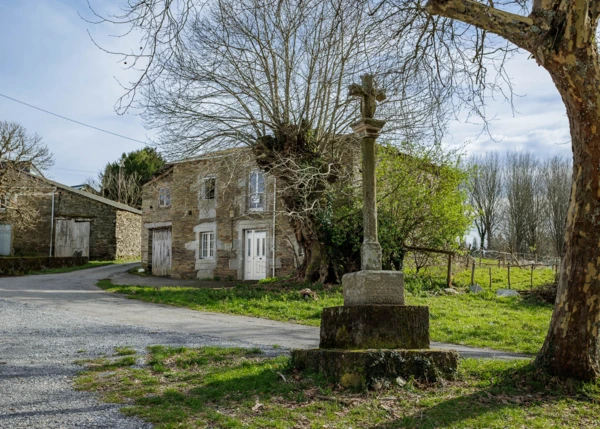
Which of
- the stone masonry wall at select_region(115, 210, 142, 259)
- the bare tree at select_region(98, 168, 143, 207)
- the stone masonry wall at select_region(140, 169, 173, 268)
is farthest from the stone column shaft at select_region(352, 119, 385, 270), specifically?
the bare tree at select_region(98, 168, 143, 207)

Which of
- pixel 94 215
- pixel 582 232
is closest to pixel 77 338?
pixel 582 232

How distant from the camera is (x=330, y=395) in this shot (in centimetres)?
534

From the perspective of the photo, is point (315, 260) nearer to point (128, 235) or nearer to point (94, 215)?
point (94, 215)

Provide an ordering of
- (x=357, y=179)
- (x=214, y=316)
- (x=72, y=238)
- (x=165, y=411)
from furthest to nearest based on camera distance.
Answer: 1. (x=72, y=238)
2. (x=357, y=179)
3. (x=214, y=316)
4. (x=165, y=411)

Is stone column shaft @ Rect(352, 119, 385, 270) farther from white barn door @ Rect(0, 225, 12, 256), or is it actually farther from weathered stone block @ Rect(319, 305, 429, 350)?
white barn door @ Rect(0, 225, 12, 256)

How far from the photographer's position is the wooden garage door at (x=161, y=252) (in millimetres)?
26609

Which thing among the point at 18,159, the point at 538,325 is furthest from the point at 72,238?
the point at 538,325

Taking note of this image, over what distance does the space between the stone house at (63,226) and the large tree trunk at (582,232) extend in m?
30.8

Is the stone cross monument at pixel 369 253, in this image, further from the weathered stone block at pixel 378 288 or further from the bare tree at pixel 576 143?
the bare tree at pixel 576 143

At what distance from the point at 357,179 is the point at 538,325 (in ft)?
25.2

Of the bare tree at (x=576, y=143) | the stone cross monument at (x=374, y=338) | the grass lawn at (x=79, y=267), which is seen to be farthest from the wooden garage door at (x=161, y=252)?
the bare tree at (x=576, y=143)

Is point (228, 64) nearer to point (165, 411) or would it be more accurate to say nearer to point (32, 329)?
point (32, 329)

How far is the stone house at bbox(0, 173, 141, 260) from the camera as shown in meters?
32.0

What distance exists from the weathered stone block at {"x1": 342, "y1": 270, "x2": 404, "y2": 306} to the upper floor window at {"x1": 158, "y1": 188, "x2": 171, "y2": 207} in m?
21.7
